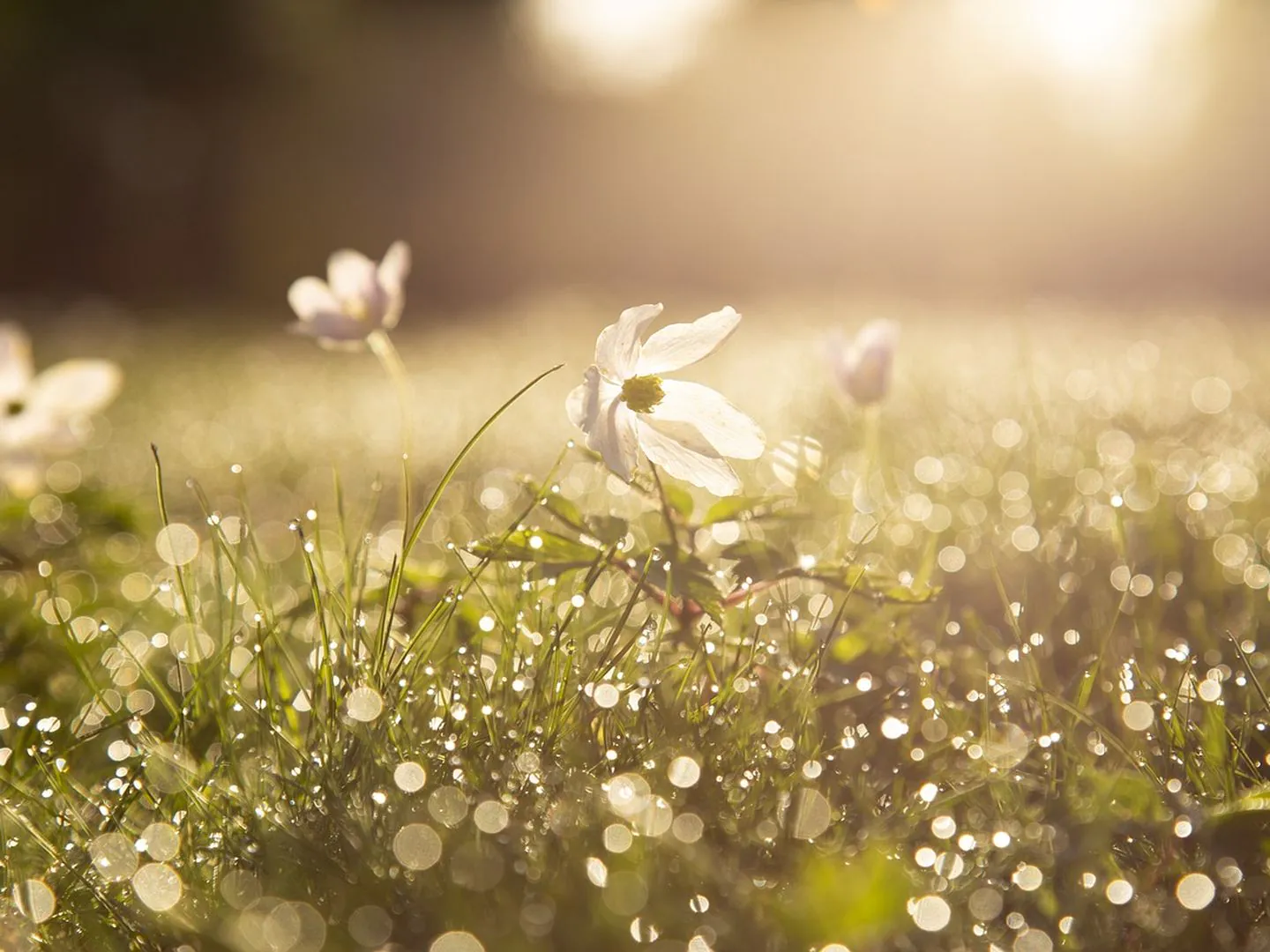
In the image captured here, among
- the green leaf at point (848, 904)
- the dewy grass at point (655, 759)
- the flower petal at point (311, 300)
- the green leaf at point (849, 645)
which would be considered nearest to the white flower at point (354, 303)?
the flower petal at point (311, 300)

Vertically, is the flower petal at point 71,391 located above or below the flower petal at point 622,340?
below

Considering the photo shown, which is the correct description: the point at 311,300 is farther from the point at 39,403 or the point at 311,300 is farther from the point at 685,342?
the point at 685,342

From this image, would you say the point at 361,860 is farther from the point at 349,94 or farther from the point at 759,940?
the point at 349,94

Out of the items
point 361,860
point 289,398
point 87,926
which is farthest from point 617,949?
point 289,398

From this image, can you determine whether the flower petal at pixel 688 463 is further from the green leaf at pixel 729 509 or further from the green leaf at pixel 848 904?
the green leaf at pixel 848 904

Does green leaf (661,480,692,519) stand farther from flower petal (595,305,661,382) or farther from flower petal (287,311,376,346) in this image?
flower petal (287,311,376,346)

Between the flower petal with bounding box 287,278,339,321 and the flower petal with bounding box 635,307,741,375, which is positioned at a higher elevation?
the flower petal with bounding box 635,307,741,375

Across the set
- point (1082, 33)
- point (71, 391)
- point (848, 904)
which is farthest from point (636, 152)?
point (848, 904)

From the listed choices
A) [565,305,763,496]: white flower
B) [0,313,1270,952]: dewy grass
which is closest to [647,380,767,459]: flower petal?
[565,305,763,496]: white flower
